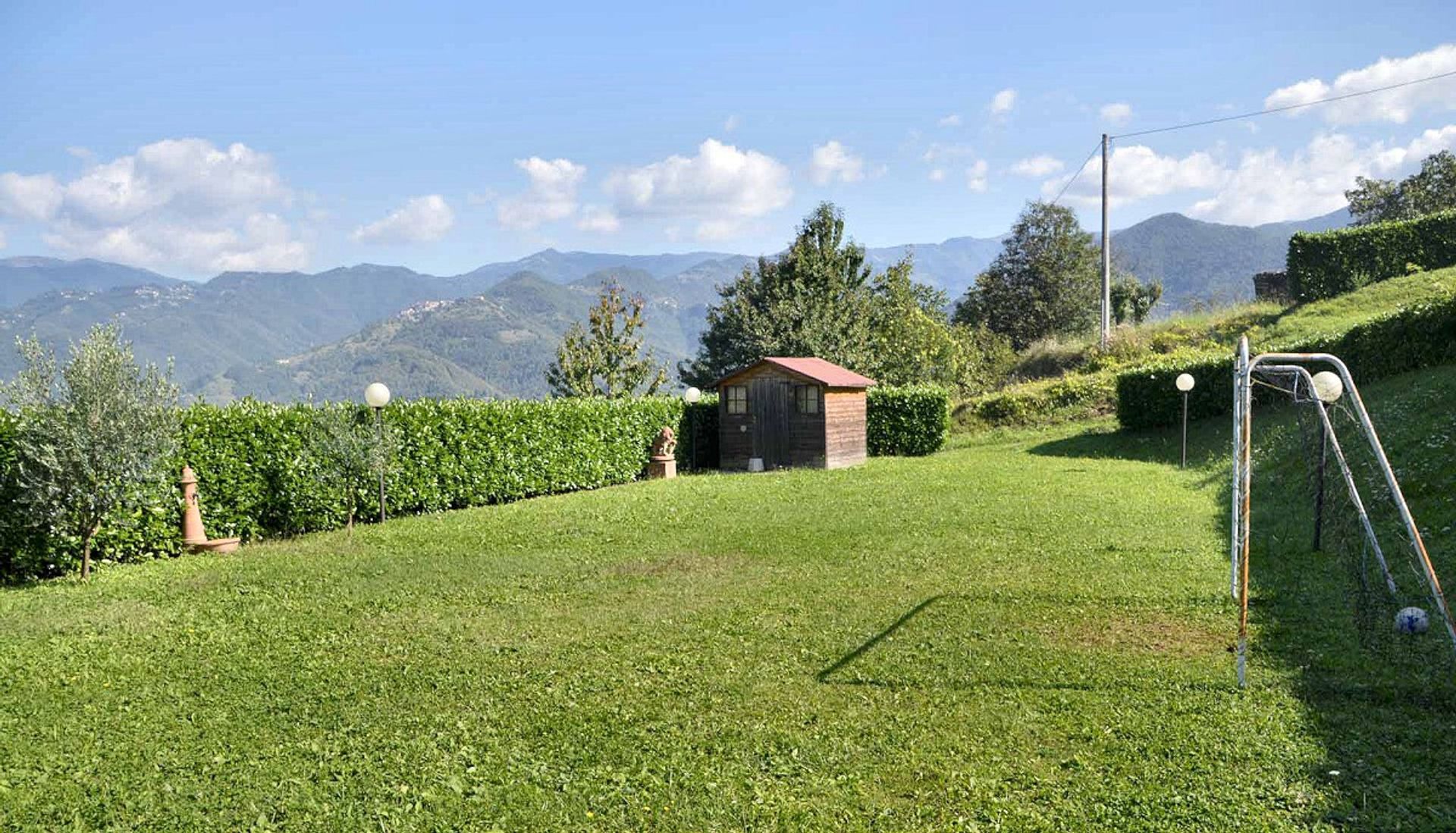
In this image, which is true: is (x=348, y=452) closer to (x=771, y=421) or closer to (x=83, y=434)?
(x=83, y=434)

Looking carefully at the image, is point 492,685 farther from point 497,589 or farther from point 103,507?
point 103,507

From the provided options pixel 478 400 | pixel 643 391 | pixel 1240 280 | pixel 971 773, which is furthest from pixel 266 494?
pixel 1240 280

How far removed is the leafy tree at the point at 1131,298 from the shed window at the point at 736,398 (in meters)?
43.2

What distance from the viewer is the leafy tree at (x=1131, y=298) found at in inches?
2393

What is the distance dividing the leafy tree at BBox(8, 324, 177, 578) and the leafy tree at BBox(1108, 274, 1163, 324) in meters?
58.6

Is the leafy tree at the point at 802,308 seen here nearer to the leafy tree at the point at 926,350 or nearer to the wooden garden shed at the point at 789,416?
the leafy tree at the point at 926,350

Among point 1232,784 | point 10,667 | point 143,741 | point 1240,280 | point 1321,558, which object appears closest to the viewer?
point 1232,784

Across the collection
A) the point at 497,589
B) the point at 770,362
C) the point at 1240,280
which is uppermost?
the point at 1240,280

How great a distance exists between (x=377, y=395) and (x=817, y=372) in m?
12.8

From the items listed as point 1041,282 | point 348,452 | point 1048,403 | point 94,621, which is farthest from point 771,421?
point 1041,282

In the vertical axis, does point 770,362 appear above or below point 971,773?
above

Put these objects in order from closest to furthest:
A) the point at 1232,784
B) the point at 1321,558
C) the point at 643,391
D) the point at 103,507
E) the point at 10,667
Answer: the point at 1232,784
the point at 10,667
the point at 1321,558
the point at 103,507
the point at 643,391

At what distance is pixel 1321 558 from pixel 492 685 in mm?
8358

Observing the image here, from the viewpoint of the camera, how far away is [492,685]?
234 inches
